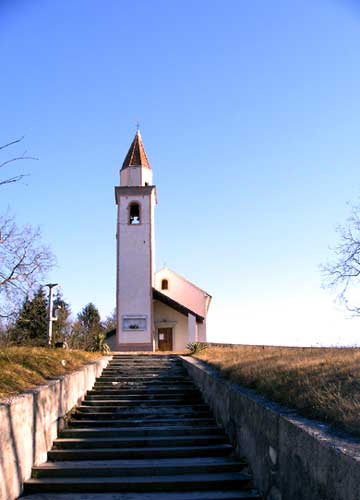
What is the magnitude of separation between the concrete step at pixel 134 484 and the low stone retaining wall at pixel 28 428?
28cm

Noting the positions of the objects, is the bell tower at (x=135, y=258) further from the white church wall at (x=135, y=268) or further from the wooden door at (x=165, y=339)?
the wooden door at (x=165, y=339)

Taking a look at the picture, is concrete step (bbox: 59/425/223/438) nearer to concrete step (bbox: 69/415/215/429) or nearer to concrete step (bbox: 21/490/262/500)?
concrete step (bbox: 69/415/215/429)

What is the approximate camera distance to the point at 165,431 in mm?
7949

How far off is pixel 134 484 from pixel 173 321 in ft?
86.8

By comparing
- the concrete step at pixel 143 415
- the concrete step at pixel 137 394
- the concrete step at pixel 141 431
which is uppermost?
the concrete step at pixel 137 394

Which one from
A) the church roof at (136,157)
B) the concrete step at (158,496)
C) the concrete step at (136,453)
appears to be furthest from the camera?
the church roof at (136,157)

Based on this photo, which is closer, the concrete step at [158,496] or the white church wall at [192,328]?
the concrete step at [158,496]

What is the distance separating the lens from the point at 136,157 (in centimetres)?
3362

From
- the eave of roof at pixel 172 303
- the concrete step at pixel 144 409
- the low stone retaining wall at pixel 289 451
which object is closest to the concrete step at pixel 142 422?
the concrete step at pixel 144 409

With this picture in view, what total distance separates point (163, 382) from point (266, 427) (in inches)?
280

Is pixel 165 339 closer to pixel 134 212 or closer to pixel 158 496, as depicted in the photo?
pixel 134 212

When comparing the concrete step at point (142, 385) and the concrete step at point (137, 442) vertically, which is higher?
the concrete step at point (142, 385)

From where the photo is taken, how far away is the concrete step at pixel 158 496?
18.2ft

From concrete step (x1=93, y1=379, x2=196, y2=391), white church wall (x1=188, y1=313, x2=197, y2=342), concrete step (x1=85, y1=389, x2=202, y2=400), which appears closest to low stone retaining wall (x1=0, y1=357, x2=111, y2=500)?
concrete step (x1=85, y1=389, x2=202, y2=400)
